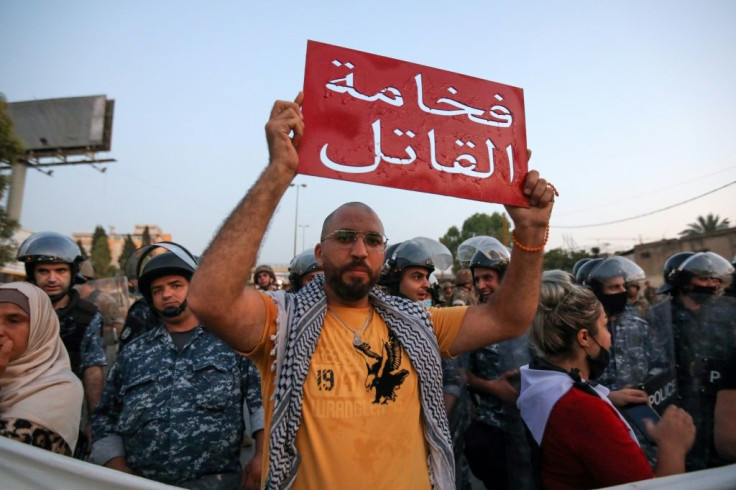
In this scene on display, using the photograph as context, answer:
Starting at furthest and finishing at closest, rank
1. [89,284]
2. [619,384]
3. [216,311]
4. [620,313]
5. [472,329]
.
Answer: [89,284], [620,313], [619,384], [472,329], [216,311]

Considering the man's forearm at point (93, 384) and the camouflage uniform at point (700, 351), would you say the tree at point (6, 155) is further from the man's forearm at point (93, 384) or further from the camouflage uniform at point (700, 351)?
the camouflage uniform at point (700, 351)

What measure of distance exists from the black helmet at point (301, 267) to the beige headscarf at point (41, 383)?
2.80 m

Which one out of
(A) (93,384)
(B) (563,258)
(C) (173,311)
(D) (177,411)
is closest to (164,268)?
(C) (173,311)

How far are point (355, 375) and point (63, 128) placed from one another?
30.1 m

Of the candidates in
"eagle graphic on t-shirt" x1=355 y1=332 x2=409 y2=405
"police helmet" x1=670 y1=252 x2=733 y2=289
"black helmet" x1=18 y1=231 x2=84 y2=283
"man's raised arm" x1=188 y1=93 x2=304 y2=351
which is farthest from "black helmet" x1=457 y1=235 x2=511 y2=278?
"black helmet" x1=18 y1=231 x2=84 y2=283

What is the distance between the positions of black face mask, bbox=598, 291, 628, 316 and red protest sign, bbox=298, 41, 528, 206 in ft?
7.91

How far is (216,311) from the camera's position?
1.62 meters

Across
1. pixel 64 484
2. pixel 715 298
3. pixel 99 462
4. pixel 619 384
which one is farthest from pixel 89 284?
pixel 715 298

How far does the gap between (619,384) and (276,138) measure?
9.18ft

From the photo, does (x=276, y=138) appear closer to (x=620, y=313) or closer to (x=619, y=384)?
(x=619, y=384)

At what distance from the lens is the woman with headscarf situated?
1.78m

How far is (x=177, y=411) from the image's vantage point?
2547 mm

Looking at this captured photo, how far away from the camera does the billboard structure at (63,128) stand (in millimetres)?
25344

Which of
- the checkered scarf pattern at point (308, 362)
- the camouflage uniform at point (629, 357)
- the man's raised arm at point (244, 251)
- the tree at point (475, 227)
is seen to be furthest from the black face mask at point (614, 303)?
the tree at point (475, 227)
